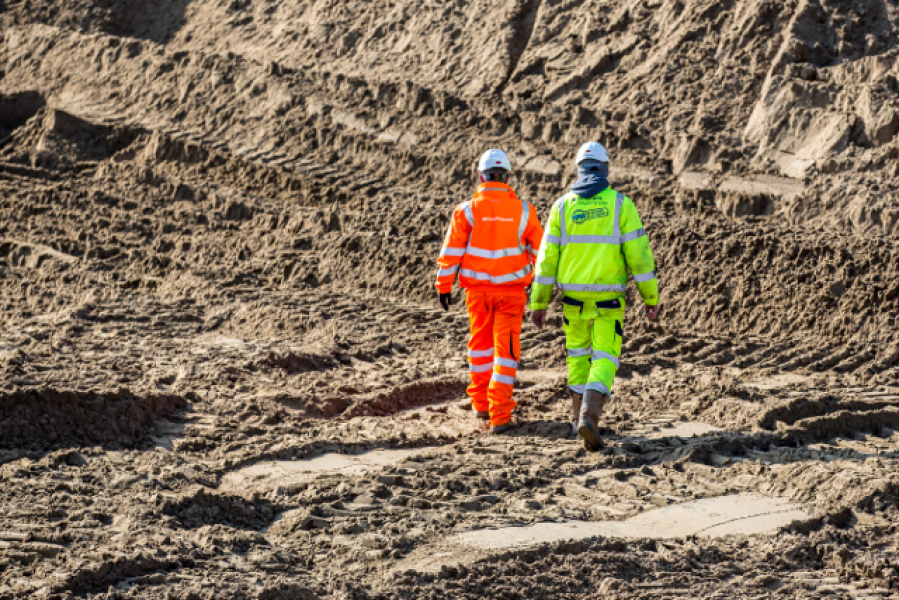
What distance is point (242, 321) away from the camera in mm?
8984

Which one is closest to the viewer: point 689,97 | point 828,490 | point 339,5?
point 828,490

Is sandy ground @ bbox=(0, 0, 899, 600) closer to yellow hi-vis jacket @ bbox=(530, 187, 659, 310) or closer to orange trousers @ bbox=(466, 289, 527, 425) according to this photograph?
orange trousers @ bbox=(466, 289, 527, 425)

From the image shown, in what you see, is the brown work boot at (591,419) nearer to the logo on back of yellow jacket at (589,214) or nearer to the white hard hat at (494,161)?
the logo on back of yellow jacket at (589,214)

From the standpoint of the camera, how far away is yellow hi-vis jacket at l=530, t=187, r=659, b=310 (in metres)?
6.00

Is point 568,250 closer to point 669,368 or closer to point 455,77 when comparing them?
point 669,368

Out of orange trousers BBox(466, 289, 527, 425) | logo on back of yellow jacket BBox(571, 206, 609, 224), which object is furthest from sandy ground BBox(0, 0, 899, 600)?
logo on back of yellow jacket BBox(571, 206, 609, 224)

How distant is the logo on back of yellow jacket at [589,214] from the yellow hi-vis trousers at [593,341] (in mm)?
508

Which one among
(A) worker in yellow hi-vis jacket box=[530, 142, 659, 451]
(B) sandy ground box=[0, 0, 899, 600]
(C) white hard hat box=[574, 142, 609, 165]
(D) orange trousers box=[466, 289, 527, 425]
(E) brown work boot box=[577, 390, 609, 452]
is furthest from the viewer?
(D) orange trousers box=[466, 289, 527, 425]

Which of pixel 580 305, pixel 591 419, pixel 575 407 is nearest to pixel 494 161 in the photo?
pixel 580 305

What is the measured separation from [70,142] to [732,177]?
935 centimetres

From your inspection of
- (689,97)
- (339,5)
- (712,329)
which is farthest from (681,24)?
(339,5)

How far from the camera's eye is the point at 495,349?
6.80m

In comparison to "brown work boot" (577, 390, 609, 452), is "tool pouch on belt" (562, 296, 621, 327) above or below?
above

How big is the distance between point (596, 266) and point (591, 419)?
946 mm
